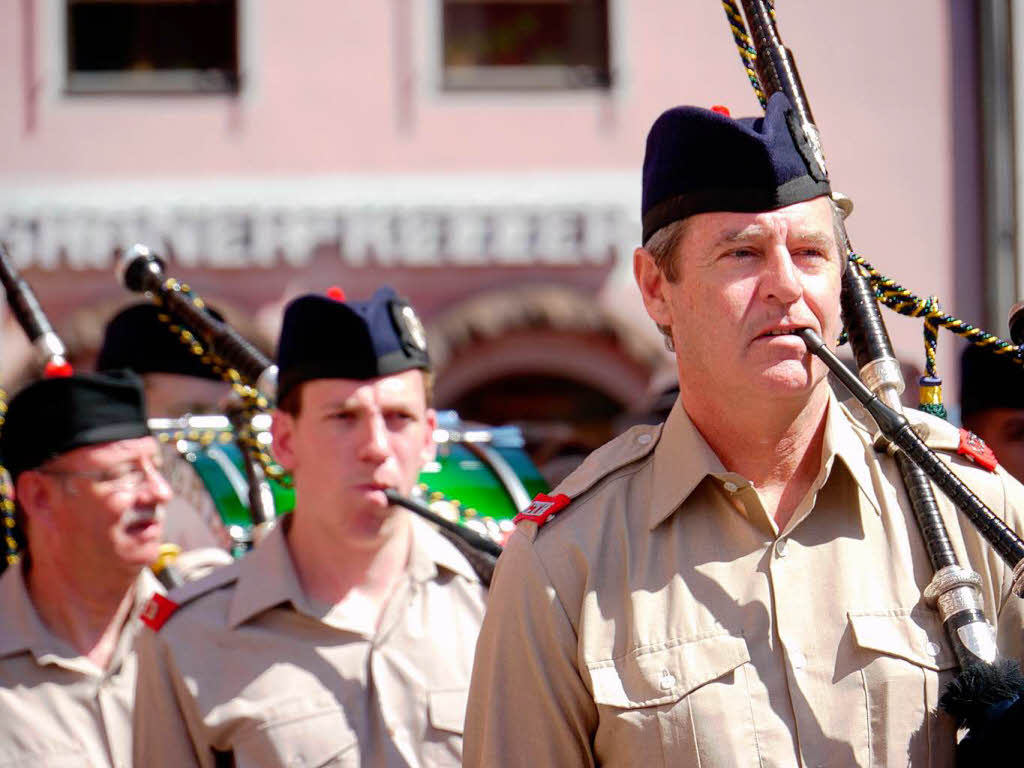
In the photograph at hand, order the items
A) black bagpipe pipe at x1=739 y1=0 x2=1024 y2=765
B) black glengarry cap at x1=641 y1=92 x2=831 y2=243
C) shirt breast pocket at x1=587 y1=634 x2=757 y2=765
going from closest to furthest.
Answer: black bagpipe pipe at x1=739 y1=0 x2=1024 y2=765
shirt breast pocket at x1=587 y1=634 x2=757 y2=765
black glengarry cap at x1=641 y1=92 x2=831 y2=243

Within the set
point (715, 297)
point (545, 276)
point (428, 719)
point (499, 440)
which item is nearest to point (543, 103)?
point (545, 276)

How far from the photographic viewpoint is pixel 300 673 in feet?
10.7

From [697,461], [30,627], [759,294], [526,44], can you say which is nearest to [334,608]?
[30,627]

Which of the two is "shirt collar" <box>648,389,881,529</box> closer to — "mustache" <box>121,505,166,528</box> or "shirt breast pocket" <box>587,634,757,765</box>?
"shirt breast pocket" <box>587,634,757,765</box>

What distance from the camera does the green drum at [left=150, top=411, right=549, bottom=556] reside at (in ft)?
16.0

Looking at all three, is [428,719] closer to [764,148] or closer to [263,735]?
[263,735]

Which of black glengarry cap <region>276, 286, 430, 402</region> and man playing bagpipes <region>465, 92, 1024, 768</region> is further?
black glengarry cap <region>276, 286, 430, 402</region>

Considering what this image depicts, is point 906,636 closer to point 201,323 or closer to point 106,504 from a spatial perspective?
point 201,323

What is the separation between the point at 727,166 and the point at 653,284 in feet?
0.75

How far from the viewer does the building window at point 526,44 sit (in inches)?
453

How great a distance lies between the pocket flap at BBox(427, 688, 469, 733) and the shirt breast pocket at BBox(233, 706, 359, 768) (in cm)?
17

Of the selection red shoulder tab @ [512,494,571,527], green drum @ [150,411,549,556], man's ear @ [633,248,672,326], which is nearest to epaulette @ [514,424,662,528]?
red shoulder tab @ [512,494,571,527]

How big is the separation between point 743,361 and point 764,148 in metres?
0.30

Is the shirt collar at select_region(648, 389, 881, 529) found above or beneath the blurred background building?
beneath
